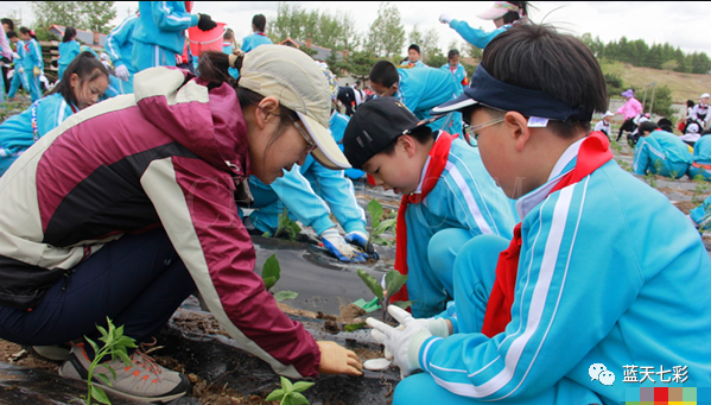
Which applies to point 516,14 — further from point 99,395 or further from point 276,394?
point 99,395

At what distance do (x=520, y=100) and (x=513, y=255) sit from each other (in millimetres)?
383

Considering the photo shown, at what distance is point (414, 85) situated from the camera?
551 cm


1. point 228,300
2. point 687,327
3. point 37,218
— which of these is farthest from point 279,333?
point 687,327

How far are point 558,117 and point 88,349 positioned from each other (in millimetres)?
1572

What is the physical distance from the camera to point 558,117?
1.08 metres

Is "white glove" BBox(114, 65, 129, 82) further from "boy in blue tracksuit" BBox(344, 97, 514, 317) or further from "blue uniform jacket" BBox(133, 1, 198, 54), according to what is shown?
"boy in blue tracksuit" BBox(344, 97, 514, 317)

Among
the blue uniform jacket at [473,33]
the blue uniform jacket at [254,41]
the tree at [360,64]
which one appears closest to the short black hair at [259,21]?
the blue uniform jacket at [254,41]

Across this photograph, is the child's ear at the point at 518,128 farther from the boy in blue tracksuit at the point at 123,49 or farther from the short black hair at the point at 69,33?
the short black hair at the point at 69,33

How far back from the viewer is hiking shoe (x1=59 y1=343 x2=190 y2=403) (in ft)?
4.86

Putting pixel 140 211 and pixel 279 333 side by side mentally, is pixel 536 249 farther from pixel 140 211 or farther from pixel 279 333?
pixel 140 211

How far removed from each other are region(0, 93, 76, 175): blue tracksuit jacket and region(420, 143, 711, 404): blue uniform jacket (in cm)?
311

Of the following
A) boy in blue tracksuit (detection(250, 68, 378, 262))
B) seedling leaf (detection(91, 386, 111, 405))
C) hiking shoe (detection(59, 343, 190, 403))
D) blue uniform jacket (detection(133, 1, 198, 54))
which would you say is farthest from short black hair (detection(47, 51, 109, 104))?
seedling leaf (detection(91, 386, 111, 405))

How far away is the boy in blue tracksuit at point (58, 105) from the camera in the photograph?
3.06m

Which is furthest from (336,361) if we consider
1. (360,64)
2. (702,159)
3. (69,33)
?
(360,64)
